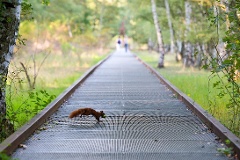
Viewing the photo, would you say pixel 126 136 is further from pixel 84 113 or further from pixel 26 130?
pixel 84 113

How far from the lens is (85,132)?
813cm

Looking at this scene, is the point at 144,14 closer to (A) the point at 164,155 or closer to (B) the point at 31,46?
(B) the point at 31,46

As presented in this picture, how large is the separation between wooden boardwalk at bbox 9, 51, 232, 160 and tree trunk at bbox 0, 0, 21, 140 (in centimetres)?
45

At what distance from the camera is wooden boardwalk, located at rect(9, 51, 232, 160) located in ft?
21.0

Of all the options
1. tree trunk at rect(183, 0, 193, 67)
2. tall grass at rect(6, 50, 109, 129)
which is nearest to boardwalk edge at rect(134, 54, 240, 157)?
tall grass at rect(6, 50, 109, 129)

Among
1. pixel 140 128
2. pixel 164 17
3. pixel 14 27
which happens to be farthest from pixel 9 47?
pixel 164 17

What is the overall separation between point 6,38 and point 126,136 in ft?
8.02

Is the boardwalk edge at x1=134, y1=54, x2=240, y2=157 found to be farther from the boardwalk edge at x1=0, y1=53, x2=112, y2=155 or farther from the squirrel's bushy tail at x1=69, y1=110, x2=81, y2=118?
the boardwalk edge at x1=0, y1=53, x2=112, y2=155

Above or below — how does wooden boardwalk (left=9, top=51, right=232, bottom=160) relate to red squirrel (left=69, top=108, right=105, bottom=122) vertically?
below

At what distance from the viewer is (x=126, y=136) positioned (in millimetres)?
7750

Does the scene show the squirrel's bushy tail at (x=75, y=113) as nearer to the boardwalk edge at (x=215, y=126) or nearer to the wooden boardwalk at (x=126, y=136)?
the wooden boardwalk at (x=126, y=136)

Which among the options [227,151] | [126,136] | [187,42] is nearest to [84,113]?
[126,136]

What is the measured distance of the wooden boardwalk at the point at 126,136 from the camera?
6.41m

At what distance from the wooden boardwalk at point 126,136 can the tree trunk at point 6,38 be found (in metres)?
0.45
